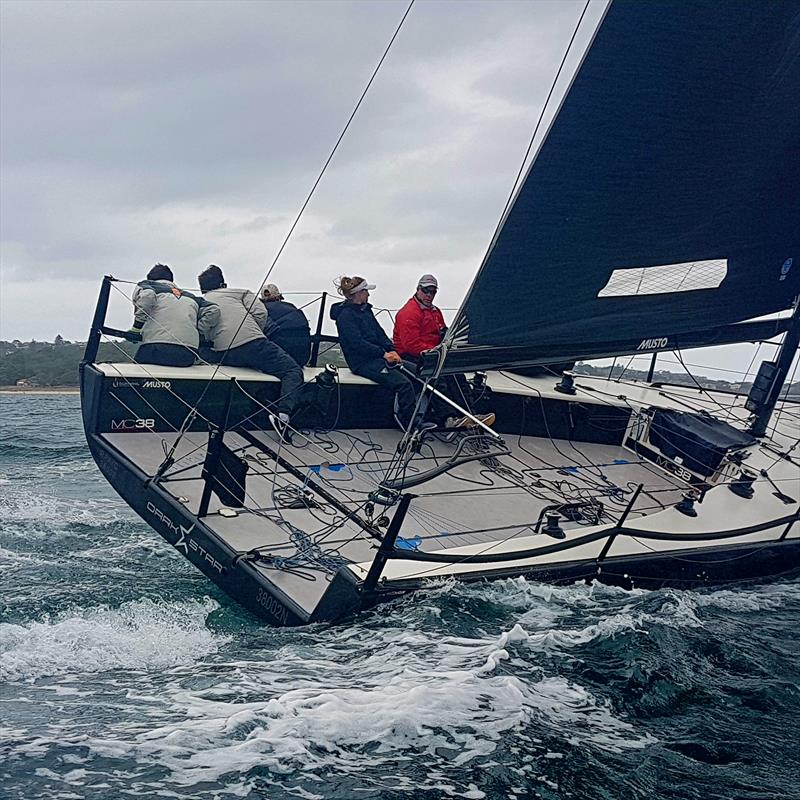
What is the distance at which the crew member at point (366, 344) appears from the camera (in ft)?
23.1

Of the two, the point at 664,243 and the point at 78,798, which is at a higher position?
the point at 664,243

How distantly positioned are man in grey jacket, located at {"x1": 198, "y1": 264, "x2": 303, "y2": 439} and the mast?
3746 millimetres

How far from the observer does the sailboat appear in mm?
4828

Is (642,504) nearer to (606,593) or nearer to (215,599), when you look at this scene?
(606,593)

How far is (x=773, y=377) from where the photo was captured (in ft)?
23.2

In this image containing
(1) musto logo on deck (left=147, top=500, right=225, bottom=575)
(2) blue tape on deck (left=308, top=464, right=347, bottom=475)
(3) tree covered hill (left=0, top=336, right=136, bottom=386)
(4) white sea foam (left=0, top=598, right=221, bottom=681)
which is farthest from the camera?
(3) tree covered hill (left=0, top=336, right=136, bottom=386)

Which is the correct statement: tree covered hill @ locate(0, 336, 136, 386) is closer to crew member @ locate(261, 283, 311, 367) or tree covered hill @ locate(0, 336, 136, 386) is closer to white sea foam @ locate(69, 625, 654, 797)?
crew member @ locate(261, 283, 311, 367)

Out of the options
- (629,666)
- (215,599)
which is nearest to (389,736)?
(629,666)

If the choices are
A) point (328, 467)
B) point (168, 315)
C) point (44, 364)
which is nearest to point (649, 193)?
point (328, 467)

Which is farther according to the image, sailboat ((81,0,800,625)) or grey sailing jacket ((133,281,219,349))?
grey sailing jacket ((133,281,219,349))

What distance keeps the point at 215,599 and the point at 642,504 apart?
3223mm

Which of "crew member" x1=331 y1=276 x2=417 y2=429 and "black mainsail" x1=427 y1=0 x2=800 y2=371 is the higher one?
"black mainsail" x1=427 y1=0 x2=800 y2=371

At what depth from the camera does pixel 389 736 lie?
3.42 meters

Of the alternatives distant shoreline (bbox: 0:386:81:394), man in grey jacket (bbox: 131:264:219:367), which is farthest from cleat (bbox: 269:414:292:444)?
distant shoreline (bbox: 0:386:81:394)
